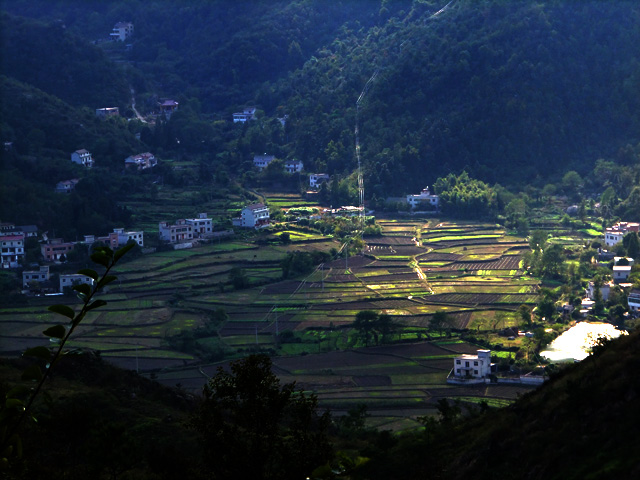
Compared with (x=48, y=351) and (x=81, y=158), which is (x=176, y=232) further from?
(x=48, y=351)

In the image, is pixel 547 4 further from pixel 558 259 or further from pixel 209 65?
pixel 558 259

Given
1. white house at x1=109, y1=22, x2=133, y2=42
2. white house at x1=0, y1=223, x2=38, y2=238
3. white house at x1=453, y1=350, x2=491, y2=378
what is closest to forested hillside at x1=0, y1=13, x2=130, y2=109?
white house at x1=109, y1=22, x2=133, y2=42

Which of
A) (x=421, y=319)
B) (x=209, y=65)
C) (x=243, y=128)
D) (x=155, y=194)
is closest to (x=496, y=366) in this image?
(x=421, y=319)

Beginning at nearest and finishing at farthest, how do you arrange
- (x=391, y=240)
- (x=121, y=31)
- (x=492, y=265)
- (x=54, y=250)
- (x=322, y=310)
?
1. (x=322, y=310)
2. (x=492, y=265)
3. (x=54, y=250)
4. (x=391, y=240)
5. (x=121, y=31)

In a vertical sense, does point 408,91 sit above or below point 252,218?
above

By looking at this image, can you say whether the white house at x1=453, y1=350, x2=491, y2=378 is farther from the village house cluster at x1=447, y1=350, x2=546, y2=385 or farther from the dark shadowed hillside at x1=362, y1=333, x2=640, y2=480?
the dark shadowed hillside at x1=362, y1=333, x2=640, y2=480

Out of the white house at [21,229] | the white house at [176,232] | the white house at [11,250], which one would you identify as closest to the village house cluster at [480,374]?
the white house at [176,232]

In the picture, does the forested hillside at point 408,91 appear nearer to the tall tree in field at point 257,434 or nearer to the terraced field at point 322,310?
the terraced field at point 322,310

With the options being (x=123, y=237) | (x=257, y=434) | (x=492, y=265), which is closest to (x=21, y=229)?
(x=123, y=237)
